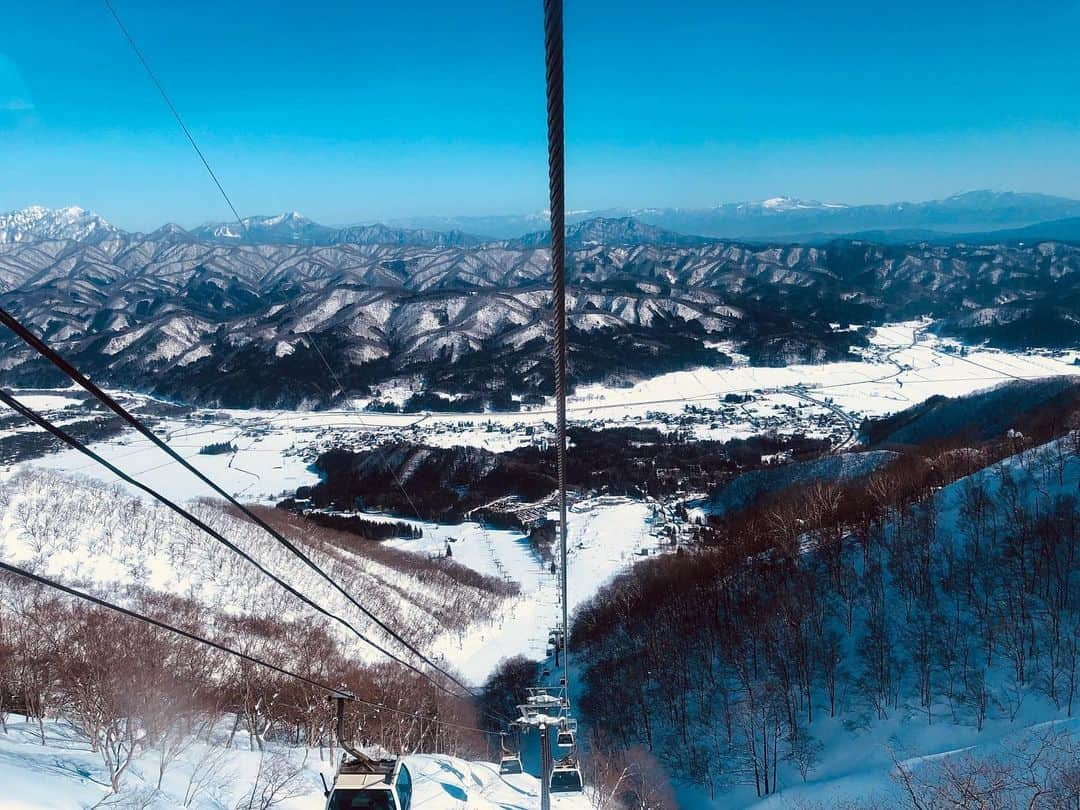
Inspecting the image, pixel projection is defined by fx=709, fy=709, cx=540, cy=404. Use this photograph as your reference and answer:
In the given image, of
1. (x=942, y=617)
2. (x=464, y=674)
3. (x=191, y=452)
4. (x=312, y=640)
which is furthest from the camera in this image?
(x=191, y=452)

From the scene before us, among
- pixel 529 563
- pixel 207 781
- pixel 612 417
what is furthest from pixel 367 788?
pixel 612 417

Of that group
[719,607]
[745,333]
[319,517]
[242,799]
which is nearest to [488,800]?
[242,799]

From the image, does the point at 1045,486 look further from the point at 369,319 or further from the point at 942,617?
the point at 369,319

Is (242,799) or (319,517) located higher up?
(242,799)

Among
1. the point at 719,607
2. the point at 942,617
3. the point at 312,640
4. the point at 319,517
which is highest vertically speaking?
the point at 942,617

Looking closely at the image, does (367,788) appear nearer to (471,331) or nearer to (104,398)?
(104,398)

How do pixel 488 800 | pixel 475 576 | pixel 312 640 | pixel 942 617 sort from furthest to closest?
1. pixel 475 576
2. pixel 312 640
3. pixel 942 617
4. pixel 488 800
